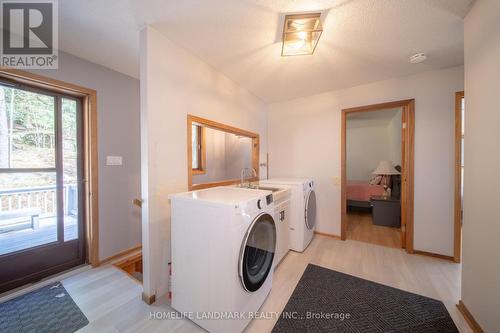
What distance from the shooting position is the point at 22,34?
1587 mm

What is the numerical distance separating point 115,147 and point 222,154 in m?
1.44

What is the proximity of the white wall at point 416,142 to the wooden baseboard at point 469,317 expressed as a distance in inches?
40.9

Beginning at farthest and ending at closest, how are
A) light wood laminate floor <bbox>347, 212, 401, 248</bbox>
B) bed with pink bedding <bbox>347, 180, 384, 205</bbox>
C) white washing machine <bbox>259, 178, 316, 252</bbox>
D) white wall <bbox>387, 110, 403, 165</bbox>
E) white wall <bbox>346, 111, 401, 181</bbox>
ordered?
white wall <bbox>346, 111, 401, 181</bbox> → white wall <bbox>387, 110, 403, 165</bbox> → bed with pink bedding <bbox>347, 180, 384, 205</bbox> → light wood laminate floor <bbox>347, 212, 401, 248</bbox> → white washing machine <bbox>259, 178, 316, 252</bbox>

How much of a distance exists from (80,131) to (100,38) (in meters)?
1.07

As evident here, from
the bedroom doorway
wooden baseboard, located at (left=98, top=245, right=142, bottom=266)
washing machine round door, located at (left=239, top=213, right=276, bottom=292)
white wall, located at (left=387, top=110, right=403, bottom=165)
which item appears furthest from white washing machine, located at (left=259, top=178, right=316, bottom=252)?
white wall, located at (left=387, top=110, right=403, bottom=165)

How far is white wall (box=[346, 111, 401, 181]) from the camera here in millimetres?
4816

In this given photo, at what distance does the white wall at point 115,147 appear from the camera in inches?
80.0

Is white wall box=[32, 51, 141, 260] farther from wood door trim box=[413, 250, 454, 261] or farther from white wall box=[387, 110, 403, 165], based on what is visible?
white wall box=[387, 110, 403, 165]

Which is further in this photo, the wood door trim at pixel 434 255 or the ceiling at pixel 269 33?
the wood door trim at pixel 434 255

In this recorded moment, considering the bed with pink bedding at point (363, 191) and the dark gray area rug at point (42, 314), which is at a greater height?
the bed with pink bedding at point (363, 191)

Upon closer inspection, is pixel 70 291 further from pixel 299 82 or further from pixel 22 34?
pixel 299 82

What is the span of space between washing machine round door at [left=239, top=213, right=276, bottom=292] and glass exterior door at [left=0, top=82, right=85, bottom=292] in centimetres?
212

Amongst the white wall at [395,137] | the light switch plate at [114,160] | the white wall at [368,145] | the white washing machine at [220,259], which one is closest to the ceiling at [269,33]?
the light switch plate at [114,160]

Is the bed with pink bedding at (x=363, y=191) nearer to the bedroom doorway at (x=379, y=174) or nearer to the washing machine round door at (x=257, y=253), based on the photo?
the bedroom doorway at (x=379, y=174)
